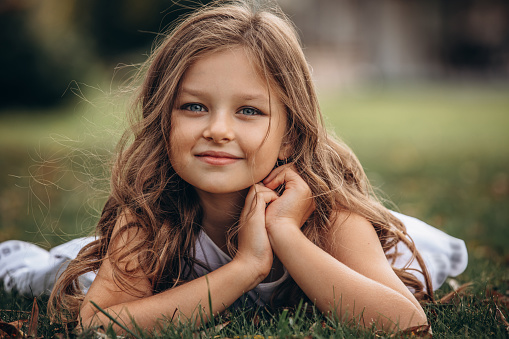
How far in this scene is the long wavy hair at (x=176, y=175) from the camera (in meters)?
2.54

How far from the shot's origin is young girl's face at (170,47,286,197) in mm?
Result: 2430

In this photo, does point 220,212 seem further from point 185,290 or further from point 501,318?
point 501,318

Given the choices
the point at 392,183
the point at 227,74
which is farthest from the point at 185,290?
the point at 392,183

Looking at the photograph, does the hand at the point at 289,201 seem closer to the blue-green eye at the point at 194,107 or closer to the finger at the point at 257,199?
the finger at the point at 257,199

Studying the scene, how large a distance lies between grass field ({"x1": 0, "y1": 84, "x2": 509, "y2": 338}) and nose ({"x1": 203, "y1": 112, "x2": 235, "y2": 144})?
0.71m

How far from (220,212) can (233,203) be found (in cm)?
8

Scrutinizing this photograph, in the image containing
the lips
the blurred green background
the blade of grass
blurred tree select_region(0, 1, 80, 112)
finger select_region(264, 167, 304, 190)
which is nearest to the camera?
the blade of grass

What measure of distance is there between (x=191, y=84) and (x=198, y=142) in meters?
0.25

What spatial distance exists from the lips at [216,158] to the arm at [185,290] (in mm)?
227

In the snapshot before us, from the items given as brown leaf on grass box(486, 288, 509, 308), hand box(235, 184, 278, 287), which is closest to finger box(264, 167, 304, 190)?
hand box(235, 184, 278, 287)

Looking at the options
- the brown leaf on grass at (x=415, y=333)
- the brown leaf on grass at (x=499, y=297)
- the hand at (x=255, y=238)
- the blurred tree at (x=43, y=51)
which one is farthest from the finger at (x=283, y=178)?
the blurred tree at (x=43, y=51)

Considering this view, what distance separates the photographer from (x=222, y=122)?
239 centimetres

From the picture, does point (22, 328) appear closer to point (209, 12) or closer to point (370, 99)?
point (209, 12)

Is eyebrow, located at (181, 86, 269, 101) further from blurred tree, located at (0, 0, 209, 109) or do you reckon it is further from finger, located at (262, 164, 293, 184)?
blurred tree, located at (0, 0, 209, 109)
